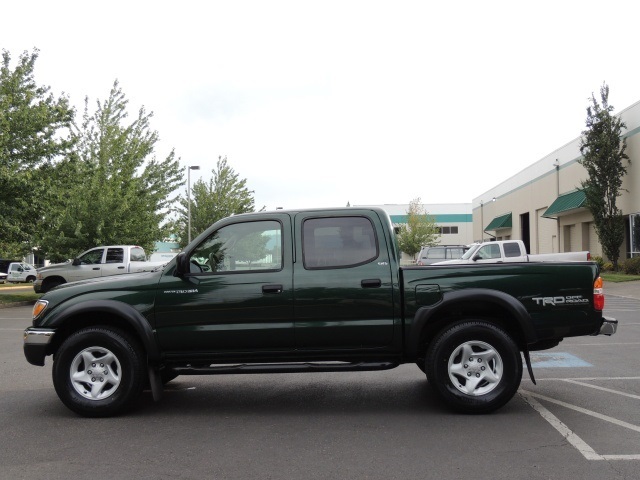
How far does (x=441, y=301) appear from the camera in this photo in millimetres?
5828

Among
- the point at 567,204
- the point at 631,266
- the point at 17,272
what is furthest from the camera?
the point at 17,272

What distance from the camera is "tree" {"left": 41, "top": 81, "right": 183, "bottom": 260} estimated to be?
24.4 meters

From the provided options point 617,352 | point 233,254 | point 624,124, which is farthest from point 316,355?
point 624,124

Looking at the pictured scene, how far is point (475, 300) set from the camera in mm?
5836

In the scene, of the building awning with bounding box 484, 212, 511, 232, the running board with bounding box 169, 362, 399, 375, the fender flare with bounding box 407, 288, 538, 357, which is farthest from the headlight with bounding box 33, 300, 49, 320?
the building awning with bounding box 484, 212, 511, 232

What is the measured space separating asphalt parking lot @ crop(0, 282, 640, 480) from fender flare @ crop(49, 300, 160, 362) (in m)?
0.70

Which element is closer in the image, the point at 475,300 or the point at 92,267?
the point at 475,300

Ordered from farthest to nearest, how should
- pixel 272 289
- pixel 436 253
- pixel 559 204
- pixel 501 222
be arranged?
pixel 501 222
pixel 559 204
pixel 436 253
pixel 272 289

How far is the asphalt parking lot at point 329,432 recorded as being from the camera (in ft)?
Answer: 14.4

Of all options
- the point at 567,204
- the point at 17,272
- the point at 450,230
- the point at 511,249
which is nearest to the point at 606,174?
the point at 567,204

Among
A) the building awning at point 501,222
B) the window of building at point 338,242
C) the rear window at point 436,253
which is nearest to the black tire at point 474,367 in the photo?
the window of building at point 338,242

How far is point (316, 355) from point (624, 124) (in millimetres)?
29111

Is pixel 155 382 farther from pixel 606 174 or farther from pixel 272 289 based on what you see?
pixel 606 174

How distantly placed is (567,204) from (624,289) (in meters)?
12.3
